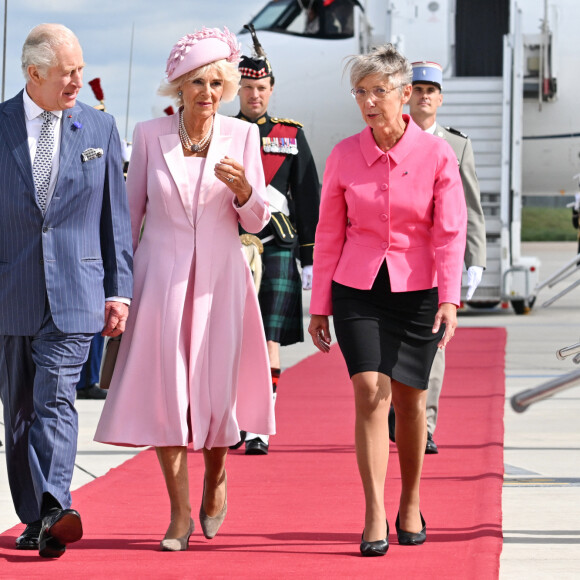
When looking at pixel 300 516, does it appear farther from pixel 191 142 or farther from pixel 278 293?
pixel 278 293

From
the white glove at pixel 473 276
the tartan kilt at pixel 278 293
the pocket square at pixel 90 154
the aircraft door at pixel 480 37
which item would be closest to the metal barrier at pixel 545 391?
the pocket square at pixel 90 154

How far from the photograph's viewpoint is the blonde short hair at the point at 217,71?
455 centimetres

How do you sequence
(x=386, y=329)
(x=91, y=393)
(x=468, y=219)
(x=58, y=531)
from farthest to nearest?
1. (x=91, y=393)
2. (x=468, y=219)
3. (x=386, y=329)
4. (x=58, y=531)

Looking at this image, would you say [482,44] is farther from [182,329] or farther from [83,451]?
[182,329]

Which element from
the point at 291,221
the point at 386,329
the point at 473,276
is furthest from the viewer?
the point at 291,221

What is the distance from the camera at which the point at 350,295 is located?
4.52 metres

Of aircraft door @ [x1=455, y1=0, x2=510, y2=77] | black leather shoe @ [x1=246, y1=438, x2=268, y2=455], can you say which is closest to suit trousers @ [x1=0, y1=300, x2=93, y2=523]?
black leather shoe @ [x1=246, y1=438, x2=268, y2=455]

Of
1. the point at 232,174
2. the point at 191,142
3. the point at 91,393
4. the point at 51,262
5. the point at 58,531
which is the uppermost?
the point at 191,142

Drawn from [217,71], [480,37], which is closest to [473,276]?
[217,71]

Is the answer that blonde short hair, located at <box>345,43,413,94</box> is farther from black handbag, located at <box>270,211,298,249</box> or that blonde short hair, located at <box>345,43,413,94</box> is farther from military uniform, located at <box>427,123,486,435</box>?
black handbag, located at <box>270,211,298,249</box>

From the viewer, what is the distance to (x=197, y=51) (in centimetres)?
454

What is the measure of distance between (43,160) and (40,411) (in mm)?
769

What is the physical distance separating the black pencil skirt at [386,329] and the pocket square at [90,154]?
2.79 ft

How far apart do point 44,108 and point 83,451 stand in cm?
252
